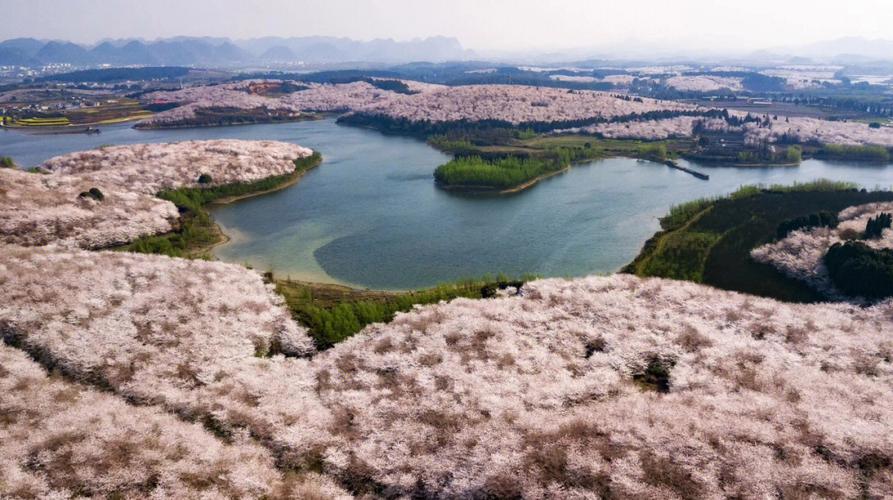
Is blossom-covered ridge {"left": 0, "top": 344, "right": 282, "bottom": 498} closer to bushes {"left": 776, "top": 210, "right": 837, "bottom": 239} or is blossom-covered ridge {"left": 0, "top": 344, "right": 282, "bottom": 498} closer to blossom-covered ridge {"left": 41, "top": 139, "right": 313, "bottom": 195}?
bushes {"left": 776, "top": 210, "right": 837, "bottom": 239}

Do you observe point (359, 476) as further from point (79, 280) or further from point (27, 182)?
point (27, 182)

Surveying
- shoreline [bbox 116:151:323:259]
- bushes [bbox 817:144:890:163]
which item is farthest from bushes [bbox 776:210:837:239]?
bushes [bbox 817:144:890:163]

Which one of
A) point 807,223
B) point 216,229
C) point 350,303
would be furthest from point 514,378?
point 216,229

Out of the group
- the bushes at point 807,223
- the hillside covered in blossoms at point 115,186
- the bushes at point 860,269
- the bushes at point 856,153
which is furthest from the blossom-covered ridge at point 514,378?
the bushes at point 856,153

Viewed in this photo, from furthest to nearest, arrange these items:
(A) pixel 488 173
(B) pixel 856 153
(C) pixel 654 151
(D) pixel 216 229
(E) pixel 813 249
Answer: (C) pixel 654 151 → (B) pixel 856 153 → (A) pixel 488 173 → (D) pixel 216 229 → (E) pixel 813 249

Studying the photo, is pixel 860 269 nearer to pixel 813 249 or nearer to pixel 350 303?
pixel 813 249
